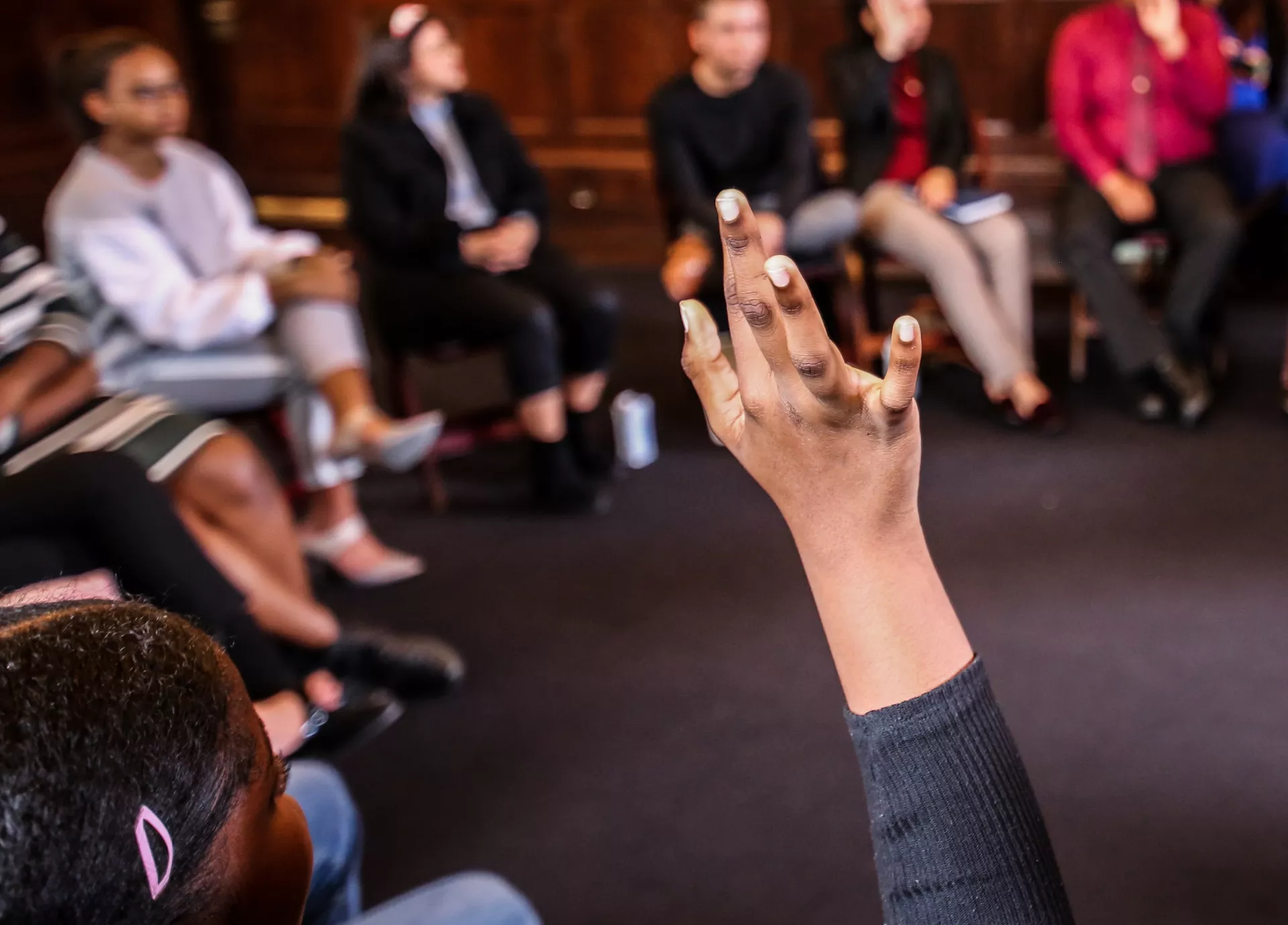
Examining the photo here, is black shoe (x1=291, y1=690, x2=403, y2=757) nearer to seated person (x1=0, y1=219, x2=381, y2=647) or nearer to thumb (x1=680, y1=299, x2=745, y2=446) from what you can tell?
seated person (x1=0, y1=219, x2=381, y2=647)

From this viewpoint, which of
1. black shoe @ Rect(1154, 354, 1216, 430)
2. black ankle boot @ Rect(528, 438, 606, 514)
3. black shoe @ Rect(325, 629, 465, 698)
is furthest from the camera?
black shoe @ Rect(1154, 354, 1216, 430)

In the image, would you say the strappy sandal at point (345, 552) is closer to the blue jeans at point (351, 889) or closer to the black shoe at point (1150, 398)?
the blue jeans at point (351, 889)

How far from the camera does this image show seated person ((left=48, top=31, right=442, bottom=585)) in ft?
8.71

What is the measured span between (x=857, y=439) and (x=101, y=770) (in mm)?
403

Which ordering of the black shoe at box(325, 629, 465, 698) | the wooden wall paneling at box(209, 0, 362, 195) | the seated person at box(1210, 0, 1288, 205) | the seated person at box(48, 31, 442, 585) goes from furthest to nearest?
the wooden wall paneling at box(209, 0, 362, 195), the seated person at box(1210, 0, 1288, 205), the seated person at box(48, 31, 442, 585), the black shoe at box(325, 629, 465, 698)

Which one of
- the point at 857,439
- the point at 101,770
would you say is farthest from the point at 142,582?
the point at 857,439

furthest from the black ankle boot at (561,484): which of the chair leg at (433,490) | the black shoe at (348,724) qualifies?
the black shoe at (348,724)

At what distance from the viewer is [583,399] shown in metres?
3.24

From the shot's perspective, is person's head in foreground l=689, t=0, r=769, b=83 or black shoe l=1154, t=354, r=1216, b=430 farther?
person's head in foreground l=689, t=0, r=769, b=83

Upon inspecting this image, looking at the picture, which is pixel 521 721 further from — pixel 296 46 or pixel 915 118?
pixel 296 46

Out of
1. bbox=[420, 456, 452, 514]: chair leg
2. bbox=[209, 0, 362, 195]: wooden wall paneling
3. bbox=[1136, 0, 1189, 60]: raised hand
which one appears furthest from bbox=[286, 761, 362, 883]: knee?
bbox=[209, 0, 362, 195]: wooden wall paneling

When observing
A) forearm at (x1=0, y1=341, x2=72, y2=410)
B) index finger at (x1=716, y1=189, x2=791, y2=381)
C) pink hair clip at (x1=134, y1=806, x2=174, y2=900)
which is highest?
index finger at (x1=716, y1=189, x2=791, y2=381)

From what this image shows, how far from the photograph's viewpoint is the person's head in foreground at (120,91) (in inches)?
107

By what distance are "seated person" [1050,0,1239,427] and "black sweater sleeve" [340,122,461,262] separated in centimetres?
168
